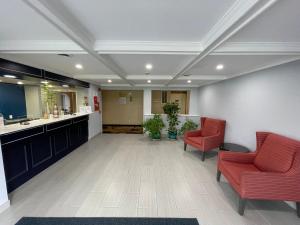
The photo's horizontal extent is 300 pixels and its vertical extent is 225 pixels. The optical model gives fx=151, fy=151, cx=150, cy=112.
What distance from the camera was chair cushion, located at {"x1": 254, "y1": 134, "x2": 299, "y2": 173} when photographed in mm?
1948

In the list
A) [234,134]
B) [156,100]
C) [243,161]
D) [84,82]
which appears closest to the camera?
[243,161]

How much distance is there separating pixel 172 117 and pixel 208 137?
2045mm

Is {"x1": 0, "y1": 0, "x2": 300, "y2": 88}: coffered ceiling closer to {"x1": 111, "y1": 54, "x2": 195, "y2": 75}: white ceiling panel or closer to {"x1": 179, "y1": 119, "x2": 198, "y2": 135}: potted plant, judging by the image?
{"x1": 111, "y1": 54, "x2": 195, "y2": 75}: white ceiling panel

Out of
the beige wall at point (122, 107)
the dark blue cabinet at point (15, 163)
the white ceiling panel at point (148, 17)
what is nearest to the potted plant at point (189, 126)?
the beige wall at point (122, 107)

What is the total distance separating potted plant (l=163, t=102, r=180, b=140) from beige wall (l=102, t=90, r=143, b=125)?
9.82ft

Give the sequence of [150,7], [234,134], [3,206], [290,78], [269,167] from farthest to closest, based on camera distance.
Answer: [234,134] → [290,78] → [269,167] → [3,206] → [150,7]

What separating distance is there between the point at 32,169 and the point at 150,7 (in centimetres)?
329

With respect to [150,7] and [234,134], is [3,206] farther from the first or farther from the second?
[234,134]

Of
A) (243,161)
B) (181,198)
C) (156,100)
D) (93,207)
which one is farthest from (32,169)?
(156,100)

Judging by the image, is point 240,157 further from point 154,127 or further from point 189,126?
point 154,127

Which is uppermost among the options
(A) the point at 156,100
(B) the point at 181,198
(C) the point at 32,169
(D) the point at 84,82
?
(D) the point at 84,82

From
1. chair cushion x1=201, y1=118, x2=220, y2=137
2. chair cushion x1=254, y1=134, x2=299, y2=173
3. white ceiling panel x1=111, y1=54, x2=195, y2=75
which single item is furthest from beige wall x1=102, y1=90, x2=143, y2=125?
chair cushion x1=254, y1=134, x2=299, y2=173

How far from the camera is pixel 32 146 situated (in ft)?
9.12

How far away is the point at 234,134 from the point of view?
12.5ft
